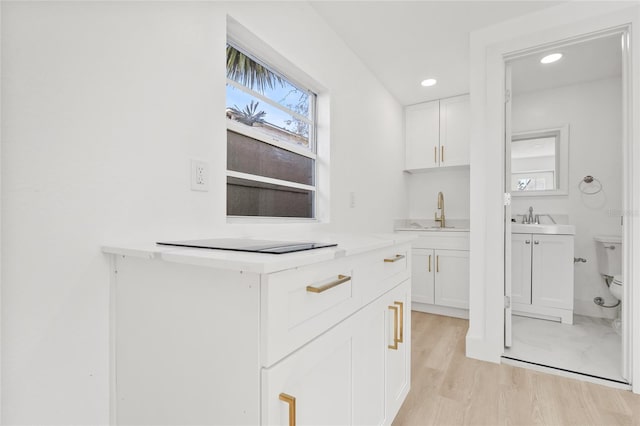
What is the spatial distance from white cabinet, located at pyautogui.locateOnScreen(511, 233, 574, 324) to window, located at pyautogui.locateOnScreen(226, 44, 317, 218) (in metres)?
2.13

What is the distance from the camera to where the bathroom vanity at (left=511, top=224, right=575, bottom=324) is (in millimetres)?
2684

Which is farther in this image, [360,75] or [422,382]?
[360,75]

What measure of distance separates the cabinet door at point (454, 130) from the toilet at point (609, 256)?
137cm

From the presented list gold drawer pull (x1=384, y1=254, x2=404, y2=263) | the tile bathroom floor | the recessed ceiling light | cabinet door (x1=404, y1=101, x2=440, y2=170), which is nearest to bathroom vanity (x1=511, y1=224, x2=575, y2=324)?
the tile bathroom floor

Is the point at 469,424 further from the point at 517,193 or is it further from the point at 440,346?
the point at 517,193

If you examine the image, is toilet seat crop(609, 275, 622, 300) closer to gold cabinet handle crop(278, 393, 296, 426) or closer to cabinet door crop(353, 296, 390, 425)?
cabinet door crop(353, 296, 390, 425)

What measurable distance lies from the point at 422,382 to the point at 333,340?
4.01 feet

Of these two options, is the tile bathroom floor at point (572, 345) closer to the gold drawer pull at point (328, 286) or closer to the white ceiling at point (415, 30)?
the gold drawer pull at point (328, 286)

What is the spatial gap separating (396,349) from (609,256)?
9.09ft

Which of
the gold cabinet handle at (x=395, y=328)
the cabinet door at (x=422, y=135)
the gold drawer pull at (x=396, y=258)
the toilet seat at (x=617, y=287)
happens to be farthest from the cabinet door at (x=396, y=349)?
the cabinet door at (x=422, y=135)

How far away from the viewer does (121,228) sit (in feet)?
3.07

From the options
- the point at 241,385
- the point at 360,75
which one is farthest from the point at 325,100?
the point at 241,385

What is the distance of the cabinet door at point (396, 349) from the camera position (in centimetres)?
126

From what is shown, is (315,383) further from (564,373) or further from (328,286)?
Result: (564,373)
